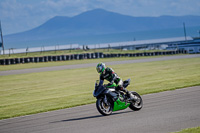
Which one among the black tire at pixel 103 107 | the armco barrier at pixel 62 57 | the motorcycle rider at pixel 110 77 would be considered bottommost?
the black tire at pixel 103 107

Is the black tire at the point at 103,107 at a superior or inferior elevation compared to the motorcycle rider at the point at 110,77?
inferior

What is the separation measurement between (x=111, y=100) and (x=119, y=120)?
4.14 ft

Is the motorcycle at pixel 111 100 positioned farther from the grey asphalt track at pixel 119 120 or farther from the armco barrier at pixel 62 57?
the armco barrier at pixel 62 57

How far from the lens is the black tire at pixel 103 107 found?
37.2 feet

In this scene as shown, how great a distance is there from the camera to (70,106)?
14.6 m

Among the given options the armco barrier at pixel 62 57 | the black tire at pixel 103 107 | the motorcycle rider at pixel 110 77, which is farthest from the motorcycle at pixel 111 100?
the armco barrier at pixel 62 57

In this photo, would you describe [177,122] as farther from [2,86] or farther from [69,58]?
[69,58]

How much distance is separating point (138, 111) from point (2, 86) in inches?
613

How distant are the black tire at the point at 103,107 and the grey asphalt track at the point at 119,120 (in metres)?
0.18

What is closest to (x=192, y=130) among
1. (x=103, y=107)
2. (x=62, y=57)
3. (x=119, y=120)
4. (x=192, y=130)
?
(x=192, y=130)

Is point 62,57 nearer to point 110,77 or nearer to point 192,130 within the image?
point 110,77

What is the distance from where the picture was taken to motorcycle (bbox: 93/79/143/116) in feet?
37.2

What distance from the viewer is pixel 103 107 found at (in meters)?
11.5

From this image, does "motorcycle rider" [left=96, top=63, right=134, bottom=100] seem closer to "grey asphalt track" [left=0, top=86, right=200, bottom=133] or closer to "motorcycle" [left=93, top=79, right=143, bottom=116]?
"motorcycle" [left=93, top=79, right=143, bottom=116]
